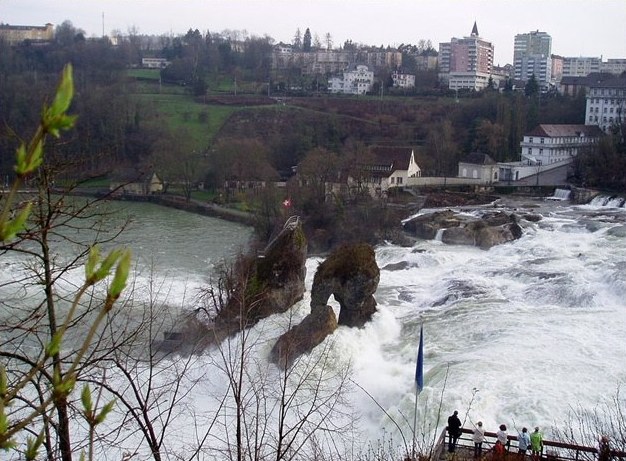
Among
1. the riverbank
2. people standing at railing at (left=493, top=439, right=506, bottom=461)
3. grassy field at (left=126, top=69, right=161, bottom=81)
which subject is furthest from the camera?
grassy field at (left=126, top=69, right=161, bottom=81)

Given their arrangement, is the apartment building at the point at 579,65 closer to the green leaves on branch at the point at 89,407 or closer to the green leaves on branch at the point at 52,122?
the green leaves on branch at the point at 89,407

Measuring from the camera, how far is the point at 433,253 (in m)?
29.4

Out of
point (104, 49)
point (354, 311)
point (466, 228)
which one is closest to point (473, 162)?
point (466, 228)

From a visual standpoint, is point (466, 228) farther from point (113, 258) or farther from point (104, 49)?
point (104, 49)

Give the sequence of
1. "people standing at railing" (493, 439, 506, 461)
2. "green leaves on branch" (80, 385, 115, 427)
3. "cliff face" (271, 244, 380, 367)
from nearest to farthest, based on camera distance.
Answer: "green leaves on branch" (80, 385, 115, 427) < "people standing at railing" (493, 439, 506, 461) < "cliff face" (271, 244, 380, 367)

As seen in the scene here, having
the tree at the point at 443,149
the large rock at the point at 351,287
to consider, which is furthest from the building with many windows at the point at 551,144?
the large rock at the point at 351,287

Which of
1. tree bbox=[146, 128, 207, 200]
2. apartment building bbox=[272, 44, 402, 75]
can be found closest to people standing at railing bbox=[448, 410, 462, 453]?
tree bbox=[146, 128, 207, 200]

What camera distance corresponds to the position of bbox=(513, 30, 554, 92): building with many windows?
414 ft

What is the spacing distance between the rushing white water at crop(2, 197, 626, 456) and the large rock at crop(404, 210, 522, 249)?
0.81m

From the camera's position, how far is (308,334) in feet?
58.4

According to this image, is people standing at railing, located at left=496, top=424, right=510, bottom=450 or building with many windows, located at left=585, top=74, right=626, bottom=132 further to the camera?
building with many windows, located at left=585, top=74, right=626, bottom=132

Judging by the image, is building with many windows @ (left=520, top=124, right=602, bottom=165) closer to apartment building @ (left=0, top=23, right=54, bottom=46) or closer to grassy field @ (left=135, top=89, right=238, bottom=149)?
grassy field @ (left=135, top=89, right=238, bottom=149)

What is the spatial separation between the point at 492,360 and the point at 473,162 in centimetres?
3522

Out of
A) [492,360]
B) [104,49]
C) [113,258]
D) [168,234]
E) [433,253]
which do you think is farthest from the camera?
[104,49]
